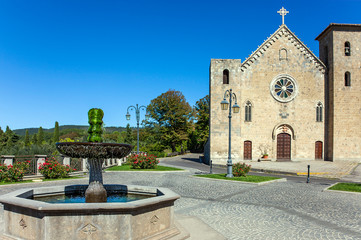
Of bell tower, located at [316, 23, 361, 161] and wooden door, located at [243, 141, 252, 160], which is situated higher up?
bell tower, located at [316, 23, 361, 161]

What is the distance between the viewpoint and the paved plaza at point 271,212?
266 inches

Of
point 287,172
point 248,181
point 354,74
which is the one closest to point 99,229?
point 248,181

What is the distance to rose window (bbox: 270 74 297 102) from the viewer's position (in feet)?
107

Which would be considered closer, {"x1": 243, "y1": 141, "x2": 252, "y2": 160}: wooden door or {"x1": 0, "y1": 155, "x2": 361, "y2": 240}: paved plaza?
{"x1": 0, "y1": 155, "x2": 361, "y2": 240}: paved plaza

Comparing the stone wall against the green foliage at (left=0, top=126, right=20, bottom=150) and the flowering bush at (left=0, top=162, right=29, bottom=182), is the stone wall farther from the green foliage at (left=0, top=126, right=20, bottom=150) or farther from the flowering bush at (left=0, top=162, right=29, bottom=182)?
the green foliage at (left=0, top=126, right=20, bottom=150)

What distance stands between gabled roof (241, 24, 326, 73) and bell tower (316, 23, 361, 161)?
1420 millimetres

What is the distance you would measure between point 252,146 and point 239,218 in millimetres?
24949

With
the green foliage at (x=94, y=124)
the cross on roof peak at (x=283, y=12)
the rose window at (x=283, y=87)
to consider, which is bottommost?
the green foliage at (x=94, y=124)

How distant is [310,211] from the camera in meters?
8.93

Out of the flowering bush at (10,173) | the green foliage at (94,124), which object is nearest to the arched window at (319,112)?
the flowering bush at (10,173)

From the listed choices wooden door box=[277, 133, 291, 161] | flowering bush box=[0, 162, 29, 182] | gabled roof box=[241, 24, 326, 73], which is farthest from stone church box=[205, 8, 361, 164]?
flowering bush box=[0, 162, 29, 182]

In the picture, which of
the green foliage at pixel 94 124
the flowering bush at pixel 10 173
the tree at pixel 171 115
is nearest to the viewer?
the green foliage at pixel 94 124

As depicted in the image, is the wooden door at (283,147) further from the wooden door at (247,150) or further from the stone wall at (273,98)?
the wooden door at (247,150)

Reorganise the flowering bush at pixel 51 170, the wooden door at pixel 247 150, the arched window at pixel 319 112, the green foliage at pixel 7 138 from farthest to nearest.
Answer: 1. the green foliage at pixel 7 138
2. the arched window at pixel 319 112
3. the wooden door at pixel 247 150
4. the flowering bush at pixel 51 170
